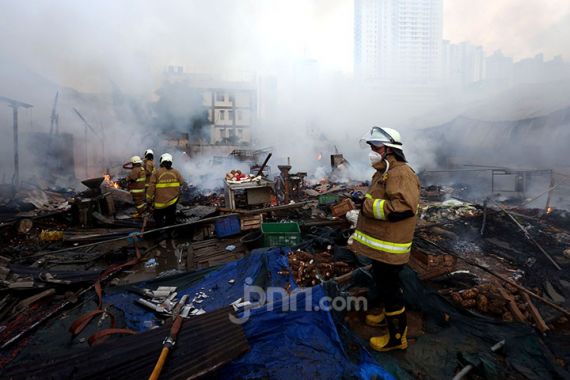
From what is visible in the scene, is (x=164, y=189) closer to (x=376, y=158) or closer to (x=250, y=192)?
(x=250, y=192)

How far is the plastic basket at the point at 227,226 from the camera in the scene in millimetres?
6180

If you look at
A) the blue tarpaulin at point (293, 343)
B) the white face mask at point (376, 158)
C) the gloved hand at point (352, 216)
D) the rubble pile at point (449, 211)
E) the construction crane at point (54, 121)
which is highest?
the construction crane at point (54, 121)

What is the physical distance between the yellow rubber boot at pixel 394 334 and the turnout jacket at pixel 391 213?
0.50 m

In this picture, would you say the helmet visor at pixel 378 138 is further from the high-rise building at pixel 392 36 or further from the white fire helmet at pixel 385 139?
the high-rise building at pixel 392 36

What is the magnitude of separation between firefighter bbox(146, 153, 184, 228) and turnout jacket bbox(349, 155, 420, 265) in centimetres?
459

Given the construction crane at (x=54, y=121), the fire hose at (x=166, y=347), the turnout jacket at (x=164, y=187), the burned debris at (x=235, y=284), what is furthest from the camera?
the construction crane at (x=54, y=121)

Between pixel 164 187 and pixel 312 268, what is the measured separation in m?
A: 3.75

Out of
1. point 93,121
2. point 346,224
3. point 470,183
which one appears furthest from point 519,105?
point 93,121

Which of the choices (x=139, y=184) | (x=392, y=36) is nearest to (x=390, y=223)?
(x=139, y=184)

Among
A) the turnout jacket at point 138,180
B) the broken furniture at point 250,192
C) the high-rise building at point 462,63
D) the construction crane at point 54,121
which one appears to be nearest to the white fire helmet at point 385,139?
the broken furniture at point 250,192

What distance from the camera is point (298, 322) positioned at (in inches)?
110

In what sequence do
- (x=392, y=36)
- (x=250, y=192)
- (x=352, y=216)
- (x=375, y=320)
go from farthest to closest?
1. (x=392, y=36)
2. (x=250, y=192)
3. (x=352, y=216)
4. (x=375, y=320)

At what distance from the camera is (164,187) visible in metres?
6.11

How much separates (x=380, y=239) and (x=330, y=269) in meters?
1.51
